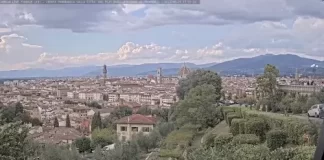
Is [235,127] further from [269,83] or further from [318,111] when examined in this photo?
[318,111]

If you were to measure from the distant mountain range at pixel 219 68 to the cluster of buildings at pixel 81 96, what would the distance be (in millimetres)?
492

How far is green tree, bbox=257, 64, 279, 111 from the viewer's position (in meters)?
9.64

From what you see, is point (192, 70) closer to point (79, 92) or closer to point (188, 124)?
point (188, 124)

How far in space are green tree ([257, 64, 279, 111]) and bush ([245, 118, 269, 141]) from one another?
2486 millimetres

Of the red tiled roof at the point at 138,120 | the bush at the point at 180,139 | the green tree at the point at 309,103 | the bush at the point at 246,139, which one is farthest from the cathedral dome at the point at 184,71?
the bush at the point at 246,139

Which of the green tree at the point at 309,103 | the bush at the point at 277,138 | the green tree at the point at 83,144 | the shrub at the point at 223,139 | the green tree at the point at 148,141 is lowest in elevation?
the green tree at the point at 83,144

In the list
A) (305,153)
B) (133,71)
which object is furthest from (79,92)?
(305,153)

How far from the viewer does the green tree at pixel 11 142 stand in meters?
4.01

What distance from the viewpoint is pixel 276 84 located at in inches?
387

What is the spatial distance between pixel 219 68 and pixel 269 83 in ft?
17.7

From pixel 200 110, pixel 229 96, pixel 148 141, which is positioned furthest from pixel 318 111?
pixel 229 96

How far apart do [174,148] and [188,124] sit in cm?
172

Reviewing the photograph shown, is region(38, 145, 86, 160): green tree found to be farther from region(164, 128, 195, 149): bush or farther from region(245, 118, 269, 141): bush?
region(245, 118, 269, 141): bush

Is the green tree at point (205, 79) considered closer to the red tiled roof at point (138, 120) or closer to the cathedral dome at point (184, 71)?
the cathedral dome at point (184, 71)
